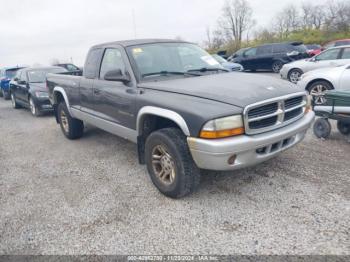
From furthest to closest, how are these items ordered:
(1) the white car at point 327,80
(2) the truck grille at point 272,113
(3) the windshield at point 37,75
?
(3) the windshield at point 37,75 → (1) the white car at point 327,80 → (2) the truck grille at point 272,113

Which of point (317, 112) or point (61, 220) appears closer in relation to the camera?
point (61, 220)

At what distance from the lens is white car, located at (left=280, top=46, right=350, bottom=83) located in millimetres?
9391

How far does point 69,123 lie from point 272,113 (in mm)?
4272

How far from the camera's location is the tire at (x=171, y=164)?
120 inches

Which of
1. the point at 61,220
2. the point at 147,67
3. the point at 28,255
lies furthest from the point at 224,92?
the point at 28,255

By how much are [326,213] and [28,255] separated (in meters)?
2.88

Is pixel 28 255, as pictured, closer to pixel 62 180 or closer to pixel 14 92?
pixel 62 180

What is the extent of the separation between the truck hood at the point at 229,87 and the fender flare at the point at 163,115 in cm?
26

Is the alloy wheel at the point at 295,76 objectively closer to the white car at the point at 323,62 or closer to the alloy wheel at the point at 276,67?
the white car at the point at 323,62

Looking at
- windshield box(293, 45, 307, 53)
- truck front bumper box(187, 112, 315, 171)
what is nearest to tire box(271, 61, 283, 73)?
windshield box(293, 45, 307, 53)

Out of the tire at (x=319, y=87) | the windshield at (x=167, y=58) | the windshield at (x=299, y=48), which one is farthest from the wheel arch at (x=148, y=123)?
the windshield at (x=299, y=48)

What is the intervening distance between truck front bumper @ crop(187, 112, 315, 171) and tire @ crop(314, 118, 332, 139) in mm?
2371

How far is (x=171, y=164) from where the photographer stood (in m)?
3.22

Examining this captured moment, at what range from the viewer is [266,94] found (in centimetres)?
304
